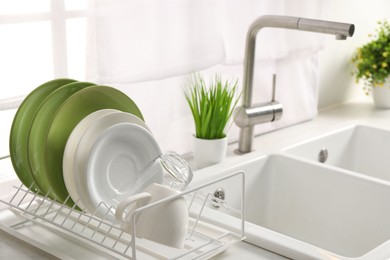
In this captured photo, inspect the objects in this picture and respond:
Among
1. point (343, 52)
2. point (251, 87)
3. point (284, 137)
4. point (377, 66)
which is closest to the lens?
point (251, 87)

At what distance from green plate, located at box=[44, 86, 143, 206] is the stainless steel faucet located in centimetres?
56

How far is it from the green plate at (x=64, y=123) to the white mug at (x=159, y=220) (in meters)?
0.21

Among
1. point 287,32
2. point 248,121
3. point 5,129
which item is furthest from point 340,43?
point 5,129

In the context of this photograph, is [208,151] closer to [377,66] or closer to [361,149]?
[361,149]

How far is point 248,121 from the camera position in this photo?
1.84m

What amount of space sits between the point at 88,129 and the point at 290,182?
30.4 inches

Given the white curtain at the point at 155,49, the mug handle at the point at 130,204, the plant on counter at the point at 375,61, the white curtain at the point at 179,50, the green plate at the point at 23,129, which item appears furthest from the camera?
the plant on counter at the point at 375,61

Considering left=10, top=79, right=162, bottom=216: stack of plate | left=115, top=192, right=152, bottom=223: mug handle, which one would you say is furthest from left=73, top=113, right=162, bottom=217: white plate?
left=115, top=192, right=152, bottom=223: mug handle

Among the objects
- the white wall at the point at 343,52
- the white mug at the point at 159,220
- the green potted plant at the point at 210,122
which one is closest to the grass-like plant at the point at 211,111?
the green potted plant at the point at 210,122

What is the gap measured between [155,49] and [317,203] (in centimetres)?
60

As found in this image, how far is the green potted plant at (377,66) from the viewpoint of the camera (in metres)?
2.42

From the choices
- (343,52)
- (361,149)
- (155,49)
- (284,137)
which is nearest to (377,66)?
(343,52)

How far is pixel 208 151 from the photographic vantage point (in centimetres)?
177

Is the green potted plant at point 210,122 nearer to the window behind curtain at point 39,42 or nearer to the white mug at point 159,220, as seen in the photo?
the window behind curtain at point 39,42
